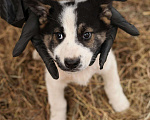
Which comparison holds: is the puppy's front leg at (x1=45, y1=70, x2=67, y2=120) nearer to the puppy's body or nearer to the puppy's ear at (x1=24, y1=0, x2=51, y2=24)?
the puppy's body

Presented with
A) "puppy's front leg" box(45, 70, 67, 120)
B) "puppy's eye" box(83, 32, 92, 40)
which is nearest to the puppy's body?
"puppy's front leg" box(45, 70, 67, 120)

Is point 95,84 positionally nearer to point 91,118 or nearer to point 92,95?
point 92,95

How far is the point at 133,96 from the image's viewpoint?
381 centimetres

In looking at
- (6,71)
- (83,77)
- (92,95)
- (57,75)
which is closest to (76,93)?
(92,95)

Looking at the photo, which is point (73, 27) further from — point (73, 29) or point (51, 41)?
point (51, 41)

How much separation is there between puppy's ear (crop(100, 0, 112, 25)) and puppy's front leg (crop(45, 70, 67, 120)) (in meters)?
1.08

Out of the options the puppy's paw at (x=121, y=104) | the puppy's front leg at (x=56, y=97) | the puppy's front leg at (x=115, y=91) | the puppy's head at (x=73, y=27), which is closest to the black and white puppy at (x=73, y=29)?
the puppy's head at (x=73, y=27)

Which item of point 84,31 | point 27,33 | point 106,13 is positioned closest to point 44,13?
point 27,33

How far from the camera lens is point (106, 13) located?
9.00 feet

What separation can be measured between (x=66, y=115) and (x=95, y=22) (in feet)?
5.99

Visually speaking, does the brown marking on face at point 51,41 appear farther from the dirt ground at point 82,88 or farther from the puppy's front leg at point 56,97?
the dirt ground at point 82,88

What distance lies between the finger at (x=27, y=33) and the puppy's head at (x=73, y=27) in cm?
9

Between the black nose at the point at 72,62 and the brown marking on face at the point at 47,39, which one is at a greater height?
the brown marking on face at the point at 47,39

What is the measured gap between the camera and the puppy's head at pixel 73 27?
99.2 inches
